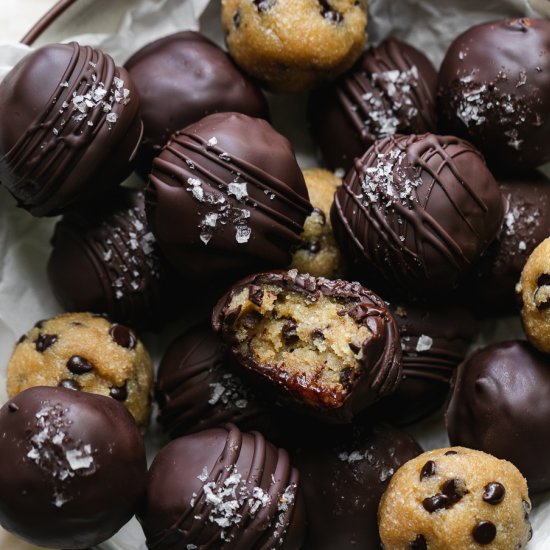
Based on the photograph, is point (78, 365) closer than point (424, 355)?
Yes

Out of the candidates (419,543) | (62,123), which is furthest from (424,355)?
(62,123)

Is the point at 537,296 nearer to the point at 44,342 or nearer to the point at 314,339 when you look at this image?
the point at 314,339

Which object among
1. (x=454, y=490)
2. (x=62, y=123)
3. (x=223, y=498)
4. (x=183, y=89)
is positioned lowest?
(x=454, y=490)

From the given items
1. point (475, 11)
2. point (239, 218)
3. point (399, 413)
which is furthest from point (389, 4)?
point (399, 413)

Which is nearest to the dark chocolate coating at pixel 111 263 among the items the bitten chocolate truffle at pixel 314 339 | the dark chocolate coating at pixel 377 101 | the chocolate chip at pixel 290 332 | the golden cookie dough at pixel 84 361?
the golden cookie dough at pixel 84 361

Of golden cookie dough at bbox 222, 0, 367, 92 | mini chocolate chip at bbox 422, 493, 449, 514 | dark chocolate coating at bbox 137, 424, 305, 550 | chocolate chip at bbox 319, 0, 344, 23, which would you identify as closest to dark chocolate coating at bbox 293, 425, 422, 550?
dark chocolate coating at bbox 137, 424, 305, 550

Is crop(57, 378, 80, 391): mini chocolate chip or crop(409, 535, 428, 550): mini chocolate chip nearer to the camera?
crop(409, 535, 428, 550): mini chocolate chip

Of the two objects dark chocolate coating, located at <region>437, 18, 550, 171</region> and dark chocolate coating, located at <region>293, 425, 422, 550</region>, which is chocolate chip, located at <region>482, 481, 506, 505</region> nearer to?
dark chocolate coating, located at <region>293, 425, 422, 550</region>
